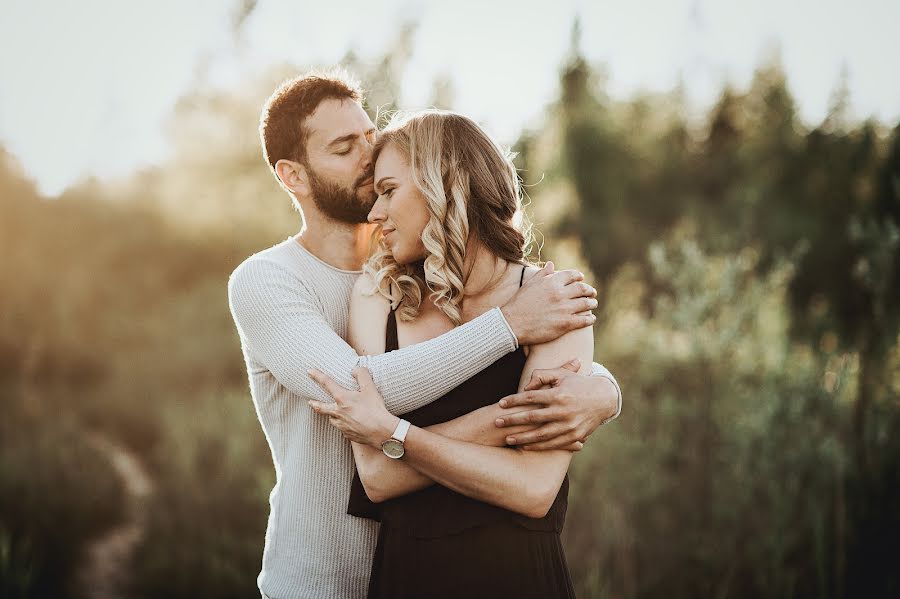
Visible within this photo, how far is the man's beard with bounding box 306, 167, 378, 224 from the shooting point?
261 centimetres

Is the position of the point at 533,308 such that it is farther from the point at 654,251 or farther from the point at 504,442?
the point at 654,251

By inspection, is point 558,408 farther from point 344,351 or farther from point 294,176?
point 294,176

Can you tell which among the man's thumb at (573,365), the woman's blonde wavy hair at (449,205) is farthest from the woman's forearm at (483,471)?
the woman's blonde wavy hair at (449,205)

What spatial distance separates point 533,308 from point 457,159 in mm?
526

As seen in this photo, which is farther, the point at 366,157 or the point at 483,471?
the point at 366,157

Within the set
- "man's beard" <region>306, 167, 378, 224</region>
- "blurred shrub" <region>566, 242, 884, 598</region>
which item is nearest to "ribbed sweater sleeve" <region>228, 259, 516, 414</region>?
"man's beard" <region>306, 167, 378, 224</region>

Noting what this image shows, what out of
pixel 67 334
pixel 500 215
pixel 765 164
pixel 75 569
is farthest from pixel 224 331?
pixel 765 164

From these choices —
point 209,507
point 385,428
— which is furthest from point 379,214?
point 209,507

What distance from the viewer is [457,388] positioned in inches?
83.7

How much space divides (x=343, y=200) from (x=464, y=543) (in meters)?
1.25

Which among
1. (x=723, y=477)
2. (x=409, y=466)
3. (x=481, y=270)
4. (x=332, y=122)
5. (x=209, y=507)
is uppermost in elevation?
(x=332, y=122)

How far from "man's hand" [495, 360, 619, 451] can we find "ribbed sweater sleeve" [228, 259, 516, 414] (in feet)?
0.45

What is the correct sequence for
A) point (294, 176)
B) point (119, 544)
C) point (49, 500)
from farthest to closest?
point (119, 544)
point (49, 500)
point (294, 176)

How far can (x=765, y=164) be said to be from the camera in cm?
2606
